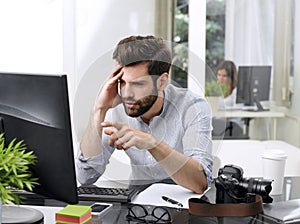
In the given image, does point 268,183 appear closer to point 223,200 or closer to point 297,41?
point 223,200

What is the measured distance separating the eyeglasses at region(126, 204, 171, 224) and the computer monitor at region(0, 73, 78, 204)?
0.62 ft

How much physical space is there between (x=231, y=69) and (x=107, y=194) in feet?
9.49

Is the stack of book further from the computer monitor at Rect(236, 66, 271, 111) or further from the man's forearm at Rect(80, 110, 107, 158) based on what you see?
the computer monitor at Rect(236, 66, 271, 111)

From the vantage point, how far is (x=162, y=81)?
2098 millimetres

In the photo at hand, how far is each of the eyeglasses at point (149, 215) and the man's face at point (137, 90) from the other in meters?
0.39

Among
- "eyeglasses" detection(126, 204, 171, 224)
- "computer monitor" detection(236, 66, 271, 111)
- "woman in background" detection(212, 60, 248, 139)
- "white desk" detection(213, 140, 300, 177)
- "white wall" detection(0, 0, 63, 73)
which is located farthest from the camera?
"computer monitor" detection(236, 66, 271, 111)

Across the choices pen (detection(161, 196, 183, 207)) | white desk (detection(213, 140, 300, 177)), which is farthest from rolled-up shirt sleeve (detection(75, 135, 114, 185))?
white desk (detection(213, 140, 300, 177))

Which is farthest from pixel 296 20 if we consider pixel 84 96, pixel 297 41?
pixel 84 96

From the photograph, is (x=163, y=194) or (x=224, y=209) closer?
(x=224, y=209)

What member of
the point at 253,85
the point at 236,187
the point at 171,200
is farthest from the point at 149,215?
the point at 253,85

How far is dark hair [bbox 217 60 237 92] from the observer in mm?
4605

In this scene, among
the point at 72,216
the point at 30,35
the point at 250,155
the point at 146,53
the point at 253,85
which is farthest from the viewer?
the point at 253,85

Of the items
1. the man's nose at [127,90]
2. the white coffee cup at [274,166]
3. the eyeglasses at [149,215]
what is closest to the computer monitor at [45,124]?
the eyeglasses at [149,215]

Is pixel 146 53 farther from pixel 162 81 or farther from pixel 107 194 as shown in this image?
pixel 107 194
